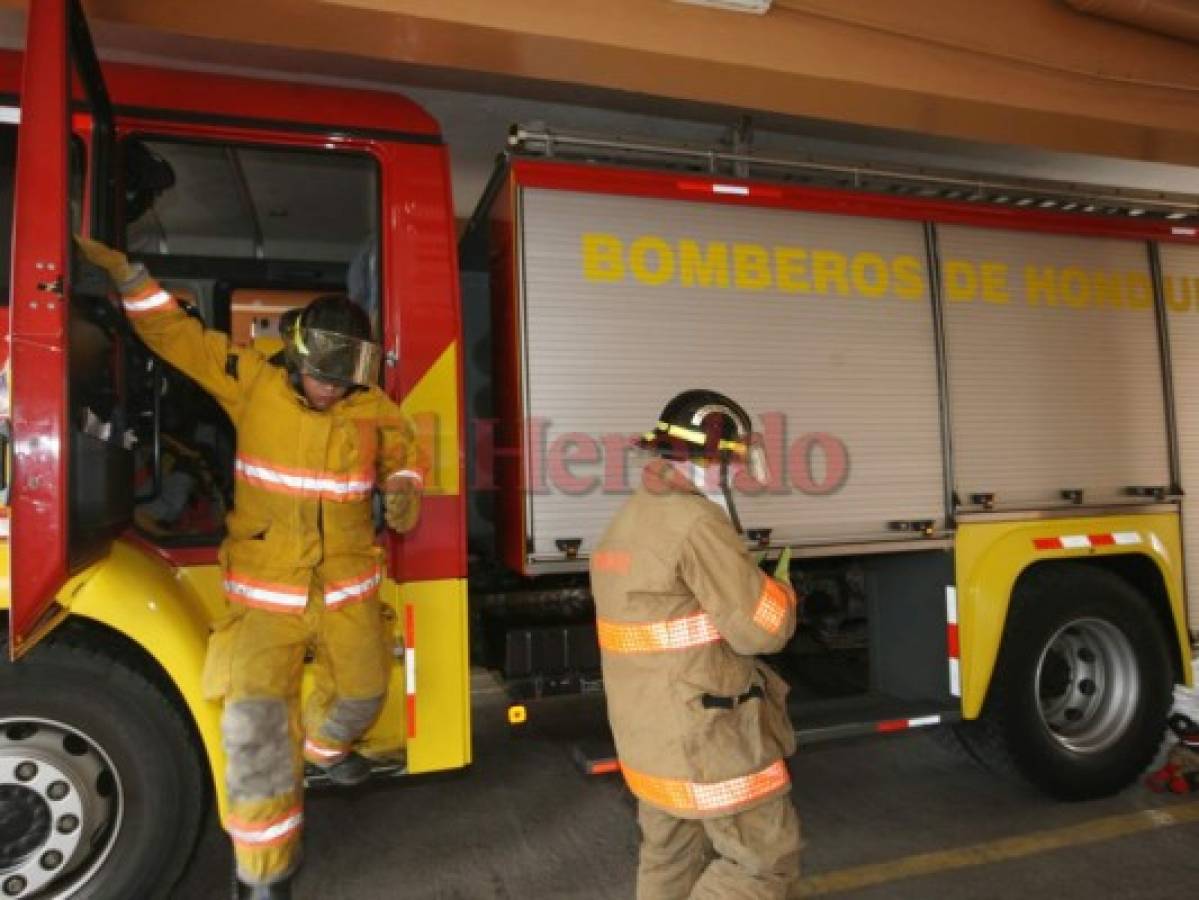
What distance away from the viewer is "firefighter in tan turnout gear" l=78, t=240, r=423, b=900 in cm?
237

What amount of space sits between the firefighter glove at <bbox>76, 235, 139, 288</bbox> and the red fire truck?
0.23 feet

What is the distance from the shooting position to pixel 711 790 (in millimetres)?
2064

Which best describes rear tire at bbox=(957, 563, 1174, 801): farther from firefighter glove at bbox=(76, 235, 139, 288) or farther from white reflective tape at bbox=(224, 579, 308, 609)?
firefighter glove at bbox=(76, 235, 139, 288)

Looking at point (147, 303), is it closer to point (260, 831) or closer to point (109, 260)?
point (109, 260)

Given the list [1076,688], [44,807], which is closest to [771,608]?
[44,807]

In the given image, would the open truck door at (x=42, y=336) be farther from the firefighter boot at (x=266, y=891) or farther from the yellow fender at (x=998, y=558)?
the yellow fender at (x=998, y=558)

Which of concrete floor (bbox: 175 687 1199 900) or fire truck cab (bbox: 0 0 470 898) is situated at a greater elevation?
fire truck cab (bbox: 0 0 470 898)

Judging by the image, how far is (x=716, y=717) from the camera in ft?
6.84

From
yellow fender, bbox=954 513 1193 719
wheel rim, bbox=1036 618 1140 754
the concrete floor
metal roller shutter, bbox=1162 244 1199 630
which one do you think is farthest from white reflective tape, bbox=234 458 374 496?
metal roller shutter, bbox=1162 244 1199 630

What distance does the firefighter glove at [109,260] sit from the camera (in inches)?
87.2

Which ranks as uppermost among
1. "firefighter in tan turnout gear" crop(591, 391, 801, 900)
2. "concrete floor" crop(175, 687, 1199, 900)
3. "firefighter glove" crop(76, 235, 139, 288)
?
"firefighter glove" crop(76, 235, 139, 288)

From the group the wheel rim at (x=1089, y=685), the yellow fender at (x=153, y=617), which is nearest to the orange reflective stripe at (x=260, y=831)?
the yellow fender at (x=153, y=617)

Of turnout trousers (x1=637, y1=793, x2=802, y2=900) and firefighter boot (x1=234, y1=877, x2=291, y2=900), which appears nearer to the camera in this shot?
turnout trousers (x1=637, y1=793, x2=802, y2=900)

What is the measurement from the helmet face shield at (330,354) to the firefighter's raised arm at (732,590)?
3.75ft
